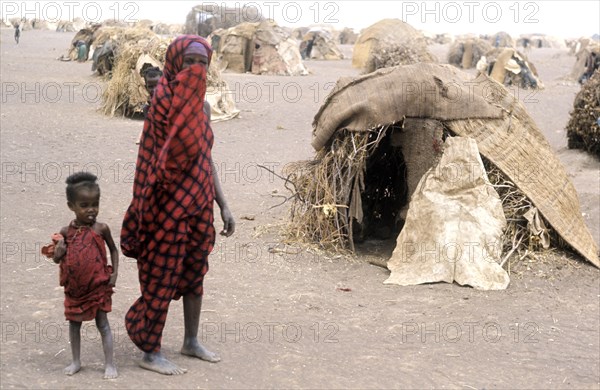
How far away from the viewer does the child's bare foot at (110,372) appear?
3688mm

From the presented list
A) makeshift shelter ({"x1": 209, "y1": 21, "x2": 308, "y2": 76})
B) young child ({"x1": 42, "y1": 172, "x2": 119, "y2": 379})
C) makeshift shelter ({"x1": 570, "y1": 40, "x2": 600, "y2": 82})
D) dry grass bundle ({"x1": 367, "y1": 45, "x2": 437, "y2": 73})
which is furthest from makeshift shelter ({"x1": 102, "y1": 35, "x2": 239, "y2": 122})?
makeshift shelter ({"x1": 570, "y1": 40, "x2": 600, "y2": 82})

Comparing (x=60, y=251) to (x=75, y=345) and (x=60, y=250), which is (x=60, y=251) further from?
(x=75, y=345)

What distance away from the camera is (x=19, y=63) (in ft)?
74.4

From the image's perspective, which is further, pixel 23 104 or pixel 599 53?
pixel 599 53

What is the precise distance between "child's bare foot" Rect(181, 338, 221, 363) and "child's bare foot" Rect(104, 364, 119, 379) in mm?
457

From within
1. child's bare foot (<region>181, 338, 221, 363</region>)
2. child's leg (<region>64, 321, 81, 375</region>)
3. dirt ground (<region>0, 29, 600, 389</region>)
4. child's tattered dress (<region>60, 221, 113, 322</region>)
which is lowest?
dirt ground (<region>0, 29, 600, 389</region>)

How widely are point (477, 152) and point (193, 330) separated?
295cm

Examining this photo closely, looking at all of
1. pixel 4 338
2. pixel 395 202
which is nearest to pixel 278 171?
pixel 395 202

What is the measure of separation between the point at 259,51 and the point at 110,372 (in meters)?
19.5

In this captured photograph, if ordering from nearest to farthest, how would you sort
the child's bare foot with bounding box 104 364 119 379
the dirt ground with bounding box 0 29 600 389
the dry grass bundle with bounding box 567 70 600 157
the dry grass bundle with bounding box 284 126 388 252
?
the child's bare foot with bounding box 104 364 119 379 → the dirt ground with bounding box 0 29 600 389 → the dry grass bundle with bounding box 284 126 388 252 → the dry grass bundle with bounding box 567 70 600 157

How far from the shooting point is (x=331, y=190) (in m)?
6.34

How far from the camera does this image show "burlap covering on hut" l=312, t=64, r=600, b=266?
6043 mm

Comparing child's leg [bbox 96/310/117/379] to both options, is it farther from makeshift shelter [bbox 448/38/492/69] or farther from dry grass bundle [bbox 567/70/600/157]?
makeshift shelter [bbox 448/38/492/69]

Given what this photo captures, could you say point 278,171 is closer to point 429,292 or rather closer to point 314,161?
point 314,161
